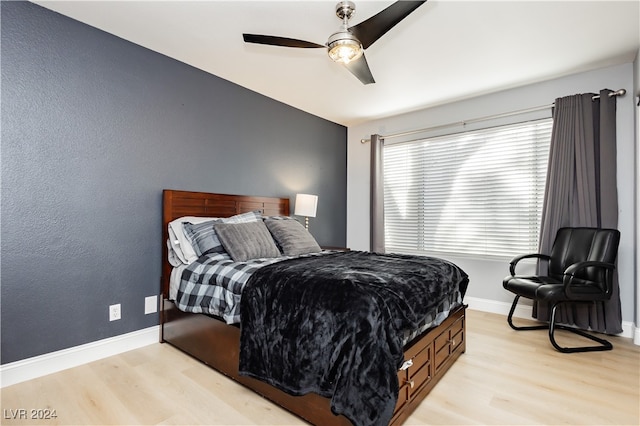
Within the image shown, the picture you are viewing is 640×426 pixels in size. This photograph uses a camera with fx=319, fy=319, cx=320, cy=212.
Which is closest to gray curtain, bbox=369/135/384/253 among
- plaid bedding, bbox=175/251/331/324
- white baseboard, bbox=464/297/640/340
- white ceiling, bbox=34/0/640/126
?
white ceiling, bbox=34/0/640/126

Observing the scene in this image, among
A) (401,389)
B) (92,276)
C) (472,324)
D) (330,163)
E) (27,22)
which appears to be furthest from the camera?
(330,163)

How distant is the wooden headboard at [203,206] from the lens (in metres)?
2.84

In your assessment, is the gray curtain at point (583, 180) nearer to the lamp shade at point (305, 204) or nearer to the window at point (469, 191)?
the window at point (469, 191)

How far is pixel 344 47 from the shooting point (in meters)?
2.00

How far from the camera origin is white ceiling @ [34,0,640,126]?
2244 millimetres

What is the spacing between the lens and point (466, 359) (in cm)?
249

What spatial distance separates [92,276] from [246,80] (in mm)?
2349

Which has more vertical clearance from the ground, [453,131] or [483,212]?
[453,131]

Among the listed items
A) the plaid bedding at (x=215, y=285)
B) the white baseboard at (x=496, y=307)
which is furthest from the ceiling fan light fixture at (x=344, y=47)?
the white baseboard at (x=496, y=307)

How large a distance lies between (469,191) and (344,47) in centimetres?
268

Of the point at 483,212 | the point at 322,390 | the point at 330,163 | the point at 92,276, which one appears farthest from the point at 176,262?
the point at 483,212

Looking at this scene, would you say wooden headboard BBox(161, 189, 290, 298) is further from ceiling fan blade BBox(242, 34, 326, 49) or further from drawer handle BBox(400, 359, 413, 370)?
drawer handle BBox(400, 359, 413, 370)

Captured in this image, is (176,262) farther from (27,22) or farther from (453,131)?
(453,131)

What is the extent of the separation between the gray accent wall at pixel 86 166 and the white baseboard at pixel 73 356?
53mm
